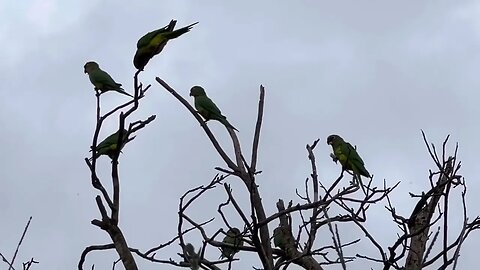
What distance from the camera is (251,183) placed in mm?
3510

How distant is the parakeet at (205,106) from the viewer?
8547 millimetres

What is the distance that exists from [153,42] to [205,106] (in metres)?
4.45

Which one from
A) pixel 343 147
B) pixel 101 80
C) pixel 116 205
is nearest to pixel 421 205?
pixel 116 205

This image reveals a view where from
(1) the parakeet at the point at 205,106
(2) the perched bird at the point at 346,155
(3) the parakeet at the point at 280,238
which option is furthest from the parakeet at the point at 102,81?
(3) the parakeet at the point at 280,238

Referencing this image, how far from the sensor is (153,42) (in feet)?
14.2

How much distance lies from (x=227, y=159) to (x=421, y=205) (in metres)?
1.63

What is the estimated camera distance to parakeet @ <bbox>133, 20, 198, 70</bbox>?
412 centimetres

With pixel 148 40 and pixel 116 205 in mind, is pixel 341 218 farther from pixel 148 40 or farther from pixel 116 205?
pixel 148 40

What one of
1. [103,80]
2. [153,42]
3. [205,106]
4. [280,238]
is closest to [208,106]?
[205,106]

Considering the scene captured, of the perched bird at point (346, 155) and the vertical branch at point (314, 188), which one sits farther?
the perched bird at point (346, 155)

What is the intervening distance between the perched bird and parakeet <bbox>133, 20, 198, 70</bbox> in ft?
10.7

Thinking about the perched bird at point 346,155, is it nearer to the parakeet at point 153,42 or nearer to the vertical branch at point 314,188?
the parakeet at point 153,42

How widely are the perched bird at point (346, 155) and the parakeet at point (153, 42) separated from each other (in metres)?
3.25

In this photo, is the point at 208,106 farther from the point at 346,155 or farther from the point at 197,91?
the point at 346,155
